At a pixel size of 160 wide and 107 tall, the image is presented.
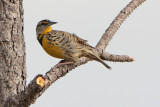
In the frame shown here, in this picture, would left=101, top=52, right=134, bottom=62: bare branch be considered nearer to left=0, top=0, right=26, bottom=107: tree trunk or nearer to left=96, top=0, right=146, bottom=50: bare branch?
left=96, top=0, right=146, bottom=50: bare branch

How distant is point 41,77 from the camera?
3.65 meters

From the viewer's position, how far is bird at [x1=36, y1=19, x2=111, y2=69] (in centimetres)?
569

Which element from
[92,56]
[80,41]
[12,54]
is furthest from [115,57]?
[12,54]

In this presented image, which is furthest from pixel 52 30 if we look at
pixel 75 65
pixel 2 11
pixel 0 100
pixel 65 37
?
pixel 0 100

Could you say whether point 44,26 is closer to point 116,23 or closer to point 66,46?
point 66,46

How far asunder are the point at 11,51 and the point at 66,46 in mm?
1269

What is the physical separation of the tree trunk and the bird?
881 millimetres

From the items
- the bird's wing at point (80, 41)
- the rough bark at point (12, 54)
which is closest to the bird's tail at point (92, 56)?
the bird's wing at point (80, 41)

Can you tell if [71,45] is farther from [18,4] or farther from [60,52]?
[18,4]

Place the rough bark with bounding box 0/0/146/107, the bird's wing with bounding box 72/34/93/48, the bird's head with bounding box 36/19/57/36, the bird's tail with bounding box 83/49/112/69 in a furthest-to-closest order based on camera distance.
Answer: the bird's head with bounding box 36/19/57/36 < the bird's wing with bounding box 72/34/93/48 < the bird's tail with bounding box 83/49/112/69 < the rough bark with bounding box 0/0/146/107

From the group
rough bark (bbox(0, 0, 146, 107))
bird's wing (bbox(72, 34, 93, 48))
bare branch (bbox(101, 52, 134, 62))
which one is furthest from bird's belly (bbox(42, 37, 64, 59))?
bare branch (bbox(101, 52, 134, 62))

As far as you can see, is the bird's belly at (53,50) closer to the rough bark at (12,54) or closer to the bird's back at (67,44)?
the bird's back at (67,44)

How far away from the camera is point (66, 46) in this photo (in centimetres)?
575

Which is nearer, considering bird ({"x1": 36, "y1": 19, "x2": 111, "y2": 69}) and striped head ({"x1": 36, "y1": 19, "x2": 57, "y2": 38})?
bird ({"x1": 36, "y1": 19, "x2": 111, "y2": 69})
